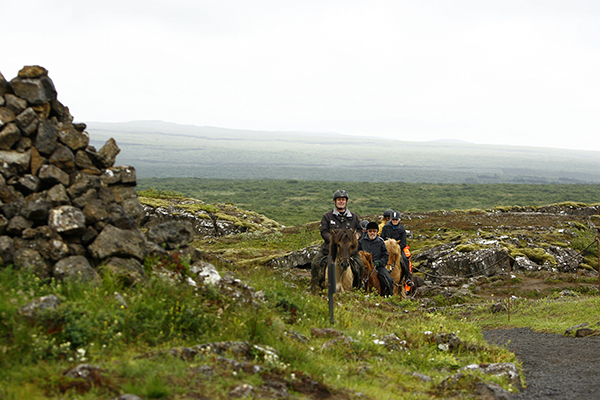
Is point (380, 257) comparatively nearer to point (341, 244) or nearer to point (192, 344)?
point (341, 244)

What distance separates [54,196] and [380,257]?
10357mm

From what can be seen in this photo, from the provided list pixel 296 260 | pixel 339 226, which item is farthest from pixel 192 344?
pixel 296 260

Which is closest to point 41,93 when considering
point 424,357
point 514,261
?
point 424,357

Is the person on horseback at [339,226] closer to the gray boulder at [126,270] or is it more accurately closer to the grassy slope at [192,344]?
the grassy slope at [192,344]

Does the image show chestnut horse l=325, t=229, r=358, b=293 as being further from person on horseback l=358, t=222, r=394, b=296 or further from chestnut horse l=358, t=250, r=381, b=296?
person on horseback l=358, t=222, r=394, b=296

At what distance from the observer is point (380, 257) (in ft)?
52.4

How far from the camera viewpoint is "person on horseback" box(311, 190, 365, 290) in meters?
14.2

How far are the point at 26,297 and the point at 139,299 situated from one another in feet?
4.81

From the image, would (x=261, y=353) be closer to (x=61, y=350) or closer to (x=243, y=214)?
(x=61, y=350)

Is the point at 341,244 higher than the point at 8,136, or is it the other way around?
the point at 8,136

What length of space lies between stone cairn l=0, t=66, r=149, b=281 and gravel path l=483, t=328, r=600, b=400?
6.76 meters

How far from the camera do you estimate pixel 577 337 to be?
11.2m

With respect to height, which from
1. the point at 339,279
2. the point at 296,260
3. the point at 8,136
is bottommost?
the point at 296,260

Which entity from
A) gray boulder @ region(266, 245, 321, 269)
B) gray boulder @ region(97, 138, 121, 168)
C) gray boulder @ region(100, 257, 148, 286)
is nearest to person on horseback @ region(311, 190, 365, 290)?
gray boulder @ region(97, 138, 121, 168)
